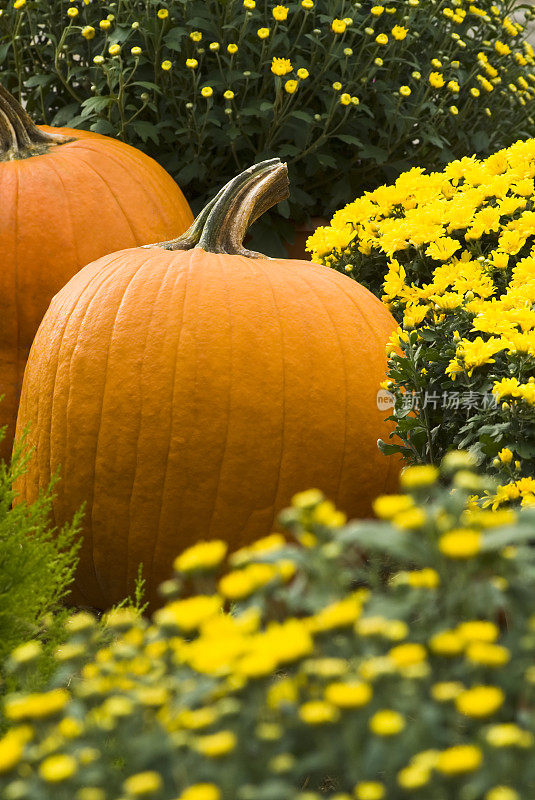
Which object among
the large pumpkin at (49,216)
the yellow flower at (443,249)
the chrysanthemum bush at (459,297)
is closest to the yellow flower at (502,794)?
the chrysanthemum bush at (459,297)

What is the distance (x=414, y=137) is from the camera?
3059 millimetres

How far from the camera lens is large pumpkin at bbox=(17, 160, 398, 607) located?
76.3 inches

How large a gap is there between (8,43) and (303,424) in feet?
6.31

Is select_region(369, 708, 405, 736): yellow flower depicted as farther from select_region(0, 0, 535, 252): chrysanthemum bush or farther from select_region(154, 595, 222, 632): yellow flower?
select_region(0, 0, 535, 252): chrysanthemum bush

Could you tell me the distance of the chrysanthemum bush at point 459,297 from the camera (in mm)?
1586

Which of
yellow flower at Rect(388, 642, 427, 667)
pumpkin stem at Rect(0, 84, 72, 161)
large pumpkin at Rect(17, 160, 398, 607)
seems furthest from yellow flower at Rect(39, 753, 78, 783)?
pumpkin stem at Rect(0, 84, 72, 161)

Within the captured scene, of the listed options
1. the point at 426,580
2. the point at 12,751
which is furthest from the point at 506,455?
the point at 12,751

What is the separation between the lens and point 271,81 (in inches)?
114

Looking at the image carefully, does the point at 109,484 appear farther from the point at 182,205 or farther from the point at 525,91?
the point at 525,91

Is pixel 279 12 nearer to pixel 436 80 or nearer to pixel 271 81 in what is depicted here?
pixel 271 81

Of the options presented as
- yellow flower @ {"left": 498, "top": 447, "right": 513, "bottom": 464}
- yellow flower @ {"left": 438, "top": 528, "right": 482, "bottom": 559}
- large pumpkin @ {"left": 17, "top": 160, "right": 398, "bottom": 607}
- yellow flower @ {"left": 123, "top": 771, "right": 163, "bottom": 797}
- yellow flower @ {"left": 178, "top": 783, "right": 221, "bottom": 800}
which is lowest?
large pumpkin @ {"left": 17, "top": 160, "right": 398, "bottom": 607}

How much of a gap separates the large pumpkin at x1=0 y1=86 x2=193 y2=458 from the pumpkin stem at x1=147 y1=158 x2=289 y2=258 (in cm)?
35

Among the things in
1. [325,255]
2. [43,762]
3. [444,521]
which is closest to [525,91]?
[325,255]

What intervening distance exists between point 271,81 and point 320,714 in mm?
2556
